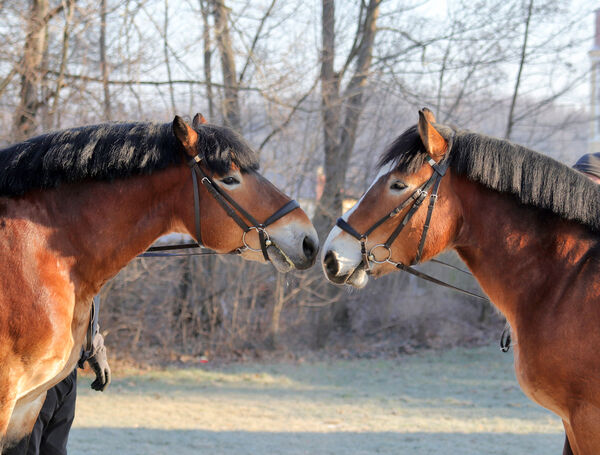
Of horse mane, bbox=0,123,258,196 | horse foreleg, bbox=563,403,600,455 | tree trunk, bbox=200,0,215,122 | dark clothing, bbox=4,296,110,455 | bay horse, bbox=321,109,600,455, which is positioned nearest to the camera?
horse foreleg, bbox=563,403,600,455

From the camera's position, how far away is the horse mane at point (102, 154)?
2971mm

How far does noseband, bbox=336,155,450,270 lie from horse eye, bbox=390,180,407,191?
0.23 ft

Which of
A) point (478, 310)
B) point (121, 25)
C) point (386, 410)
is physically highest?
point (121, 25)

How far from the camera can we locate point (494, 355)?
1186 centimetres

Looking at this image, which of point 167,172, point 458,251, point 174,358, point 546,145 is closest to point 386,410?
point 174,358

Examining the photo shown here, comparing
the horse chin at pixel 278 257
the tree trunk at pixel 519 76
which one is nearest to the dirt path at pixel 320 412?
the horse chin at pixel 278 257

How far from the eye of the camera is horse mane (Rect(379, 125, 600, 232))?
9.45ft

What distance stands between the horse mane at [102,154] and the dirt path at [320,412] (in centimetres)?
397

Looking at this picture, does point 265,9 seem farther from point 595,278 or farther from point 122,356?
point 595,278

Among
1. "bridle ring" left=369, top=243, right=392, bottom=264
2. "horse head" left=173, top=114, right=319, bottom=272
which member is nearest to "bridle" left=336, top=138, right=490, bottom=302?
"bridle ring" left=369, top=243, right=392, bottom=264

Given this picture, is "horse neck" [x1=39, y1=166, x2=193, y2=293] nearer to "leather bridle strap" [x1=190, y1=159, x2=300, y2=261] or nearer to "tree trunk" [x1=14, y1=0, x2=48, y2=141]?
"leather bridle strap" [x1=190, y1=159, x2=300, y2=261]

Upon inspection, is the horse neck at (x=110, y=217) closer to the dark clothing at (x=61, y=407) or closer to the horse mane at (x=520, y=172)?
the dark clothing at (x=61, y=407)

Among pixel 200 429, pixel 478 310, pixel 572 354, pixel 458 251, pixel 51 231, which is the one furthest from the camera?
pixel 478 310

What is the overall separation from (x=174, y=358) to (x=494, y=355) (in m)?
6.48
